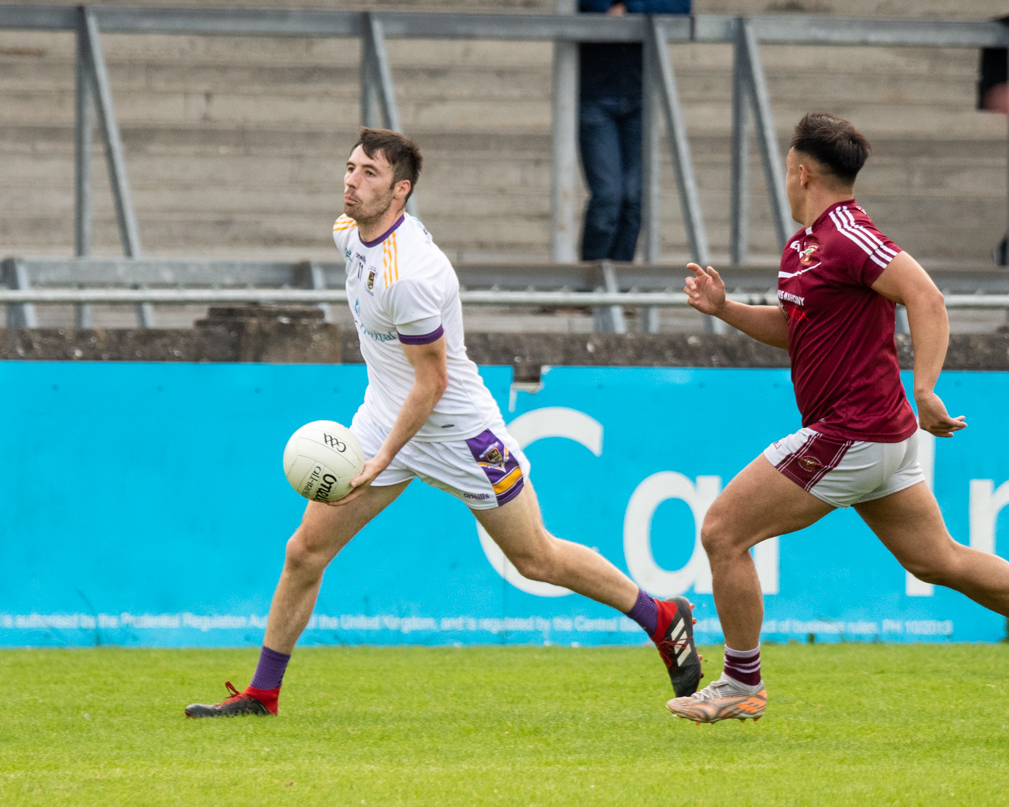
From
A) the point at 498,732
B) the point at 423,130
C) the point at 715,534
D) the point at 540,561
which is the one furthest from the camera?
the point at 423,130

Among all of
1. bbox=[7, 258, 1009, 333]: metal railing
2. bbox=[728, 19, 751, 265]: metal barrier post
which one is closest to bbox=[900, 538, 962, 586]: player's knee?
bbox=[7, 258, 1009, 333]: metal railing

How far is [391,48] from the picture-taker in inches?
572

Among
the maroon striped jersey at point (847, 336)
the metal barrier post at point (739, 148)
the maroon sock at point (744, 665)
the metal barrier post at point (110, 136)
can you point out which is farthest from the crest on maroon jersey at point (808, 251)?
the metal barrier post at point (110, 136)

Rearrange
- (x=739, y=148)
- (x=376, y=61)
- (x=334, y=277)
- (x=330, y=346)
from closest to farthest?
(x=330, y=346)
(x=334, y=277)
(x=376, y=61)
(x=739, y=148)

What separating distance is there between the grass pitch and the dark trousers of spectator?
334cm

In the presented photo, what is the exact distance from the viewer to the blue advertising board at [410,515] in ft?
27.2

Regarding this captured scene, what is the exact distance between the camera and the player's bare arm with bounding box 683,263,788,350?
5.92 m

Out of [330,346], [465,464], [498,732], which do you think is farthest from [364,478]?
[330,346]

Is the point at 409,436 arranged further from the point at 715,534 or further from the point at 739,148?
the point at 739,148

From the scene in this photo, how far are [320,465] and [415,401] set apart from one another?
0.42m

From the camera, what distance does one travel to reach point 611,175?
10.7m

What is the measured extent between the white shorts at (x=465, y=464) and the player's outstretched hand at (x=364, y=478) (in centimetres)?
19

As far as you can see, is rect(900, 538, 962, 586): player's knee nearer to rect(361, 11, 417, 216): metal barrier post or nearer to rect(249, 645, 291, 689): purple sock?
rect(249, 645, 291, 689): purple sock

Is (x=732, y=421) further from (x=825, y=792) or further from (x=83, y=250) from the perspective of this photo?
(x=83, y=250)
